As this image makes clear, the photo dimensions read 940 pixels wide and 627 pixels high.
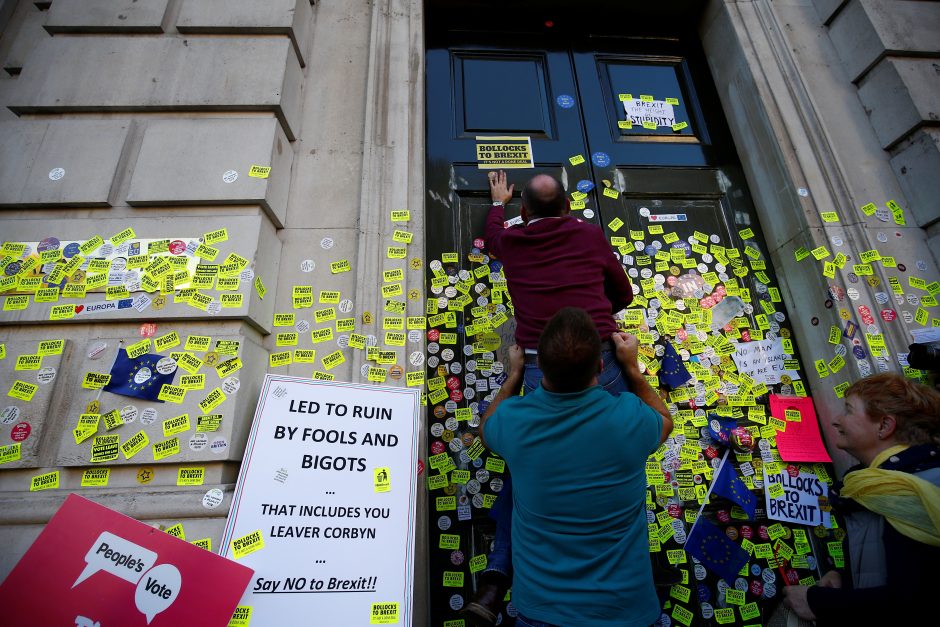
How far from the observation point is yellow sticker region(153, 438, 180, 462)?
2350mm

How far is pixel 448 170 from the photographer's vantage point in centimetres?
372

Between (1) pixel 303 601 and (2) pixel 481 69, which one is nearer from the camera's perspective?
(1) pixel 303 601

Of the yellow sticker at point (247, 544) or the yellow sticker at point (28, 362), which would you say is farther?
the yellow sticker at point (28, 362)

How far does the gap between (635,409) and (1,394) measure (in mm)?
3112

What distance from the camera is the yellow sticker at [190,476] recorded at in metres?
2.35

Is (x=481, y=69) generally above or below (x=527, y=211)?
above

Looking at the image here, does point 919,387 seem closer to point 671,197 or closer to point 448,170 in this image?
point 671,197

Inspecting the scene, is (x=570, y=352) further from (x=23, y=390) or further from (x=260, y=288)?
(x=23, y=390)

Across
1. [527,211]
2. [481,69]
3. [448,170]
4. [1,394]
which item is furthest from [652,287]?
[1,394]

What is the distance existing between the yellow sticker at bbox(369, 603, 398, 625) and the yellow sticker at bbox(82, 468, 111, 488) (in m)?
1.49

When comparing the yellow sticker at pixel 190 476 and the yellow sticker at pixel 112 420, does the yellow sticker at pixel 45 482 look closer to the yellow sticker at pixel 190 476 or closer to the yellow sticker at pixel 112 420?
the yellow sticker at pixel 112 420

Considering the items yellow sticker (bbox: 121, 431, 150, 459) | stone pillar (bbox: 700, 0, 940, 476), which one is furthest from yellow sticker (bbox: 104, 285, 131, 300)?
stone pillar (bbox: 700, 0, 940, 476)

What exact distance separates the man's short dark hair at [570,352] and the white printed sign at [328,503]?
992mm

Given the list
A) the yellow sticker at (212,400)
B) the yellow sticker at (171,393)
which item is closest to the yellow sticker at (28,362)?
the yellow sticker at (171,393)
